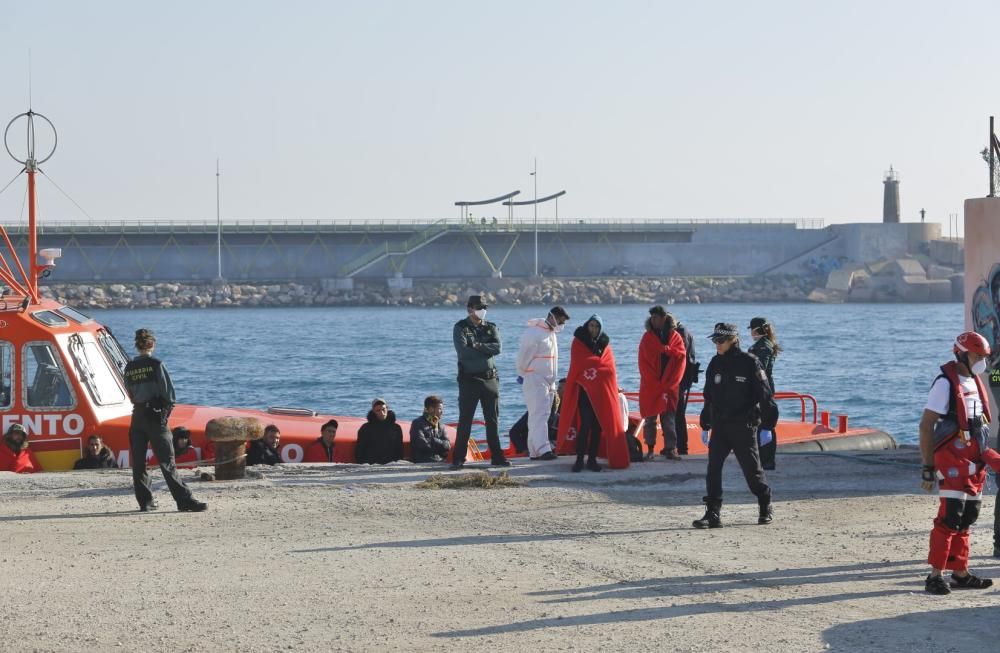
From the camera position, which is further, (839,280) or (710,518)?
(839,280)

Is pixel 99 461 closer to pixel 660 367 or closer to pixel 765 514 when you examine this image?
pixel 660 367

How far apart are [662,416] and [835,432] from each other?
4773 mm

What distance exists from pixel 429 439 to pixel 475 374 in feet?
4.61

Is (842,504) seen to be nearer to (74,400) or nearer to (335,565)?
(335,565)

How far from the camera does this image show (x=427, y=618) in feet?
29.8

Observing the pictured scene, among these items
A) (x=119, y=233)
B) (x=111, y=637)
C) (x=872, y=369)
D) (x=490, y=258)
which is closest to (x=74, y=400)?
(x=111, y=637)

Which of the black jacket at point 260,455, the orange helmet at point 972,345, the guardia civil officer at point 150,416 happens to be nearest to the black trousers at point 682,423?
the black jacket at point 260,455

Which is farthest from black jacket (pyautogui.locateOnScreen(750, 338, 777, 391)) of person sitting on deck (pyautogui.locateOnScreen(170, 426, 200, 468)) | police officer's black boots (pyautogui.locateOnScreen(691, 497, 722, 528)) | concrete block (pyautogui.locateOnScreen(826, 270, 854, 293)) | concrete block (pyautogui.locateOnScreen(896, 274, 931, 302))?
concrete block (pyautogui.locateOnScreen(826, 270, 854, 293))

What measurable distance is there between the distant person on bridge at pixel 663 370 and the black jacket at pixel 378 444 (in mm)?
2698

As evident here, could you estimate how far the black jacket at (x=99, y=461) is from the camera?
15141mm

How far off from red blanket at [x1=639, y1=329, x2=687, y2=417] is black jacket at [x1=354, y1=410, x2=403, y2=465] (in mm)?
2718

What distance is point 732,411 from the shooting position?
11.9 metres

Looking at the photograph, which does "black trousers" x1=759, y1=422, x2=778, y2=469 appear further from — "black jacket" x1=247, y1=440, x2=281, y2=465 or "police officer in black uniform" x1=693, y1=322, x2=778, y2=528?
"black jacket" x1=247, y1=440, x2=281, y2=465

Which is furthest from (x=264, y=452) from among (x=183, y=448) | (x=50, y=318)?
(x=50, y=318)
